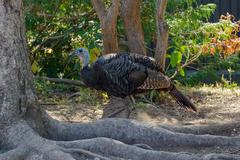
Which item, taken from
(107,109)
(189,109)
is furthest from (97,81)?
(189,109)

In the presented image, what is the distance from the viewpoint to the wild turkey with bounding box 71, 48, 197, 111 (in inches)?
293

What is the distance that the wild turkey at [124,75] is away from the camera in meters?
7.45

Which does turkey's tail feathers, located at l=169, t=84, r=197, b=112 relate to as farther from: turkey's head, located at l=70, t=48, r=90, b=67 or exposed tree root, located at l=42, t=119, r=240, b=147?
exposed tree root, located at l=42, t=119, r=240, b=147

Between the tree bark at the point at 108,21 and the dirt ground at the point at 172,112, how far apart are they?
0.79 meters

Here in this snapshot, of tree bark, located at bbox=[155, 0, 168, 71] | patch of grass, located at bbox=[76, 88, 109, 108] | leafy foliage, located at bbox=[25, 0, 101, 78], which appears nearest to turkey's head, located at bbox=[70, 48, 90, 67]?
patch of grass, located at bbox=[76, 88, 109, 108]

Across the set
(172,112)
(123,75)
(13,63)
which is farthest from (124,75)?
(13,63)

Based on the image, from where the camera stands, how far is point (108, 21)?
8039mm

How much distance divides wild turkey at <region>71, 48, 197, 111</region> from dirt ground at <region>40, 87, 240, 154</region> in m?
0.36

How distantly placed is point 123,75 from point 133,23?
4.26ft

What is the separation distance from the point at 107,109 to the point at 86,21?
225 cm

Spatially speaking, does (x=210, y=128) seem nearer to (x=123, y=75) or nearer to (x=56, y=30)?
(x=123, y=75)

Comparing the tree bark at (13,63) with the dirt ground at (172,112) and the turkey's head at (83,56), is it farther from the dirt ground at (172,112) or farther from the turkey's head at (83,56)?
the turkey's head at (83,56)

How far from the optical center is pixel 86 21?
9.90 m

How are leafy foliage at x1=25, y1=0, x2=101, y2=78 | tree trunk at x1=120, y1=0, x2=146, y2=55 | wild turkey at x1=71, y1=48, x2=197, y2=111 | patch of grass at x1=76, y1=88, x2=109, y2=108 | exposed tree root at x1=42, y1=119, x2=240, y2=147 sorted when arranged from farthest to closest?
1. leafy foliage at x1=25, y1=0, x2=101, y2=78
2. patch of grass at x1=76, y1=88, x2=109, y2=108
3. tree trunk at x1=120, y1=0, x2=146, y2=55
4. wild turkey at x1=71, y1=48, x2=197, y2=111
5. exposed tree root at x1=42, y1=119, x2=240, y2=147
